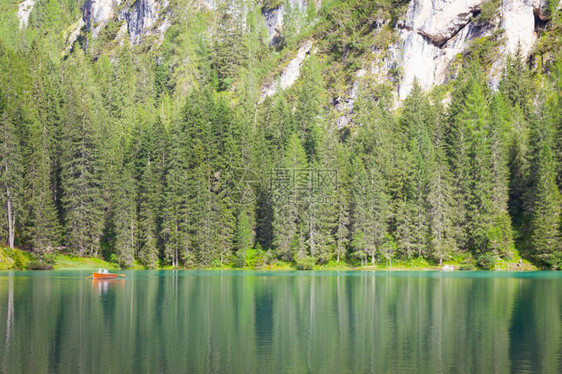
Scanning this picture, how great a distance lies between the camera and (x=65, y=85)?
431ft

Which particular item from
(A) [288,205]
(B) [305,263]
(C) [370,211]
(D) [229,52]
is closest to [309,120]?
(A) [288,205]

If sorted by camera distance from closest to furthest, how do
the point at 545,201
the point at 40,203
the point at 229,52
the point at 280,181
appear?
the point at 545,201 < the point at 40,203 < the point at 280,181 < the point at 229,52

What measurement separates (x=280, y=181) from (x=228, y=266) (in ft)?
56.6

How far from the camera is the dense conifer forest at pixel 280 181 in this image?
10556 cm

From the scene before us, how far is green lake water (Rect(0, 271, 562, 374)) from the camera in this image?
28.5 metres

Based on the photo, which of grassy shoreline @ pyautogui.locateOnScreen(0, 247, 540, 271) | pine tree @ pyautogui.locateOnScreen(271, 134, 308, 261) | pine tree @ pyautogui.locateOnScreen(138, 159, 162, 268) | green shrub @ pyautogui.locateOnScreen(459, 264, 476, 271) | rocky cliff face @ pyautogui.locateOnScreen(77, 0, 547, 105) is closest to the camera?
grassy shoreline @ pyautogui.locateOnScreen(0, 247, 540, 271)

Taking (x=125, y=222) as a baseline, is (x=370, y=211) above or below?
above

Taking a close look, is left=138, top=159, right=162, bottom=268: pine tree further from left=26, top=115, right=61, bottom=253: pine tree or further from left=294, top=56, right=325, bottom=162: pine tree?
left=294, top=56, right=325, bottom=162: pine tree

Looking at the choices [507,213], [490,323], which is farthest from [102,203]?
[490,323]

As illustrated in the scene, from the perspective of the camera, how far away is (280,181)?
113125 mm

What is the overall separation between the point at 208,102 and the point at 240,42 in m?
68.6

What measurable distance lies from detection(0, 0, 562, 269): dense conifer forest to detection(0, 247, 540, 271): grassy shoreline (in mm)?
1348

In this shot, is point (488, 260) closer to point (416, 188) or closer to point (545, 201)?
point (545, 201)

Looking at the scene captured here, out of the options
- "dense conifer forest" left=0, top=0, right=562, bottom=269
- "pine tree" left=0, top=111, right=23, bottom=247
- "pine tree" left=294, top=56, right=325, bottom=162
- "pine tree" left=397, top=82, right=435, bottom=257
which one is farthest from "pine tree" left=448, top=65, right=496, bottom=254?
"pine tree" left=0, top=111, right=23, bottom=247
